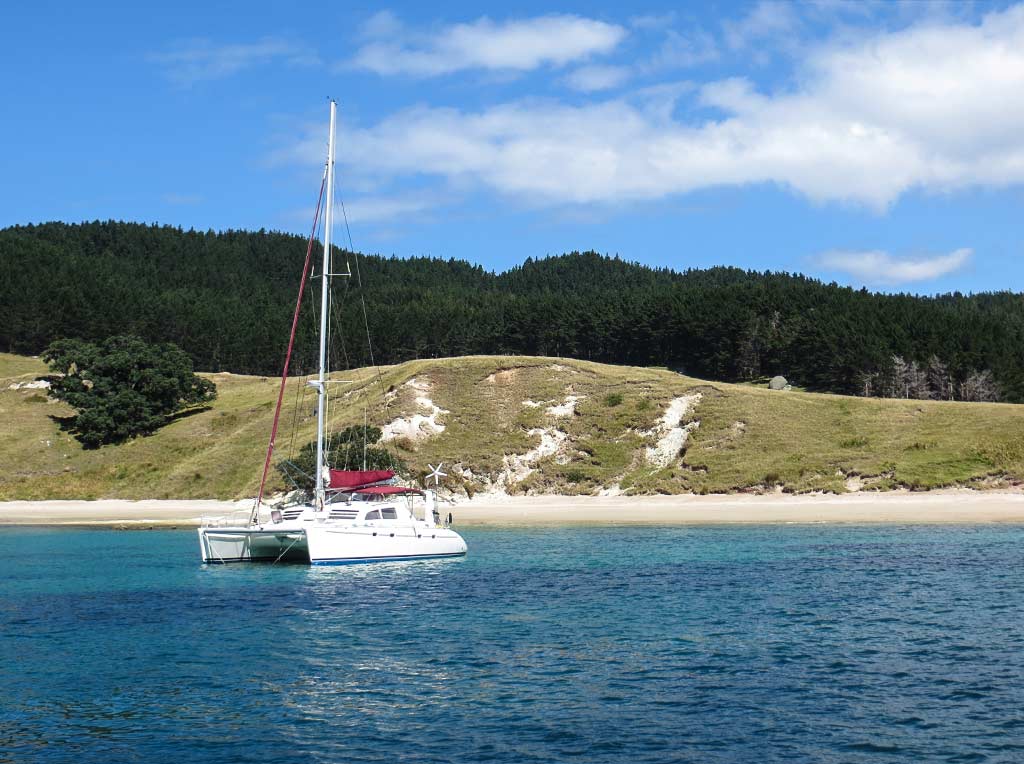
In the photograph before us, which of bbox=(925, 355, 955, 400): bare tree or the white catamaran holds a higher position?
bbox=(925, 355, 955, 400): bare tree

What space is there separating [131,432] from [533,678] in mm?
87124

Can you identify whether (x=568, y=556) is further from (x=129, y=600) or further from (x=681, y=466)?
(x=681, y=466)

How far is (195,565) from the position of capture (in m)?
45.6

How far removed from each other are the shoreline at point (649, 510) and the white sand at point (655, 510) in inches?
2.2

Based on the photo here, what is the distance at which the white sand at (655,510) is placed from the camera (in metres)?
61.5

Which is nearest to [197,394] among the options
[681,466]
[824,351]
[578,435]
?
[578,435]

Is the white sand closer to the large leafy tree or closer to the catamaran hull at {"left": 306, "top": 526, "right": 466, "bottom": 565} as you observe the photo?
the catamaran hull at {"left": 306, "top": 526, "right": 466, "bottom": 565}

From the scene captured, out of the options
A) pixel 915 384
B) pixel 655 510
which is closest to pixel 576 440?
pixel 655 510

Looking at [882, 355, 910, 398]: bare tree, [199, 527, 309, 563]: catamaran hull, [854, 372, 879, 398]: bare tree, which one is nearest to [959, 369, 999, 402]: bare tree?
[882, 355, 910, 398]: bare tree

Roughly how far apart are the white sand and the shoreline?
0.06m

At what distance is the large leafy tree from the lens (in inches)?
3959

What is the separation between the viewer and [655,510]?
224ft

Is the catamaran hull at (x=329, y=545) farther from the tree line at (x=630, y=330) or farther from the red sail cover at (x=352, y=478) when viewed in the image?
the tree line at (x=630, y=330)

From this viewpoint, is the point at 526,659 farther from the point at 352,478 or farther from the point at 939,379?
the point at 939,379
